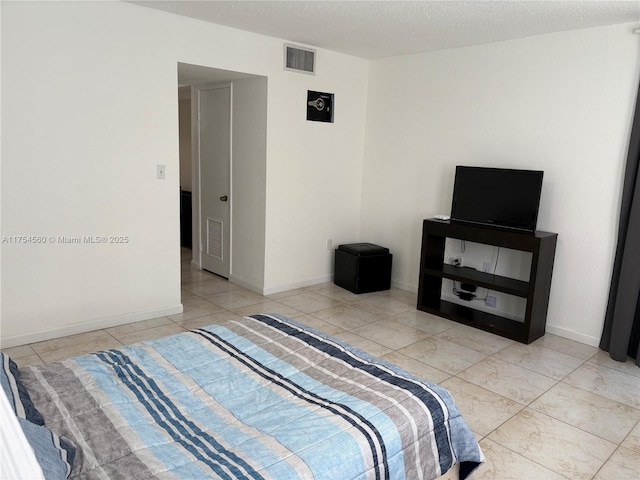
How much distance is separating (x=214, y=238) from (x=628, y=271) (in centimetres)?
400

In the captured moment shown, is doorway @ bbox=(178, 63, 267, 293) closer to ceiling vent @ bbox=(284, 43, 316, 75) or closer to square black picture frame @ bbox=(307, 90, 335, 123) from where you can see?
ceiling vent @ bbox=(284, 43, 316, 75)

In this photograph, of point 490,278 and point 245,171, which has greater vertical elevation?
point 245,171

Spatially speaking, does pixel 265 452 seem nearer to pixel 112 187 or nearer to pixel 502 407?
pixel 502 407

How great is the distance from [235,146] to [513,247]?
9.42ft

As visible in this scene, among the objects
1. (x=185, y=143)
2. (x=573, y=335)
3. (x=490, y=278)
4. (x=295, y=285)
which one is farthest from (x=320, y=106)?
(x=573, y=335)

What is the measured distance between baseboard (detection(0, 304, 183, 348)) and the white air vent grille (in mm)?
1298

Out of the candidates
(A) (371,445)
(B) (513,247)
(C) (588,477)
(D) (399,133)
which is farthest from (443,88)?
(A) (371,445)

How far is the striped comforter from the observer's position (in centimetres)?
146

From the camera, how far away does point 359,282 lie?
4.95 metres

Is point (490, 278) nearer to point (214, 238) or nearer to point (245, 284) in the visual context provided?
point (245, 284)

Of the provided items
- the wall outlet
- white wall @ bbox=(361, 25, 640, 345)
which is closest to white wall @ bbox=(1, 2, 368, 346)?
white wall @ bbox=(361, 25, 640, 345)

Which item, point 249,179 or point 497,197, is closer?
point 497,197

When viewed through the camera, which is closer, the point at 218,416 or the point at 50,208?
the point at 218,416

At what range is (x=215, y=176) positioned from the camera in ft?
17.5
